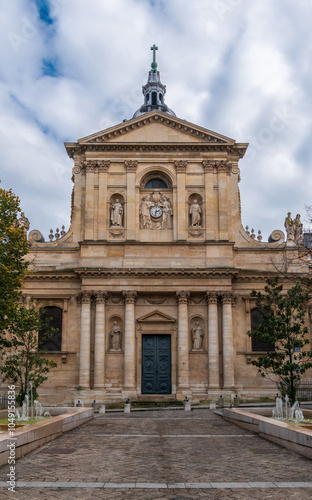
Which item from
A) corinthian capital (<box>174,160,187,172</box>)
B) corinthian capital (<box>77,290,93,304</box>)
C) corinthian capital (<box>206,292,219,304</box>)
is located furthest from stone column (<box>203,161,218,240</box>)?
corinthian capital (<box>77,290,93,304</box>)

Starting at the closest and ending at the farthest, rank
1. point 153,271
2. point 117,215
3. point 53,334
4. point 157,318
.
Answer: point 153,271
point 157,318
point 53,334
point 117,215

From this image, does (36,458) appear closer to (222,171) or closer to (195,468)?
(195,468)

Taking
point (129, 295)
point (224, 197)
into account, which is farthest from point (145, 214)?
point (129, 295)

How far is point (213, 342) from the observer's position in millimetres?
34969

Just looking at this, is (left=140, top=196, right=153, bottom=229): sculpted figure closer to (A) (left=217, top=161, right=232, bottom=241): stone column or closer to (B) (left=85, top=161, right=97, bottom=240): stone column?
(B) (left=85, top=161, right=97, bottom=240): stone column

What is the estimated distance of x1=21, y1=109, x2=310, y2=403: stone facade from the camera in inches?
1379

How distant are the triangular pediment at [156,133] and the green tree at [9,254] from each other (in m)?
14.5

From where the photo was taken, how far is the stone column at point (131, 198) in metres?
36.7

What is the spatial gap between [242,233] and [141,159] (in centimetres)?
875

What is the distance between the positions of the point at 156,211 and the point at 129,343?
30.1 feet

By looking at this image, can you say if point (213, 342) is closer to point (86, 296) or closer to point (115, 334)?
point (115, 334)

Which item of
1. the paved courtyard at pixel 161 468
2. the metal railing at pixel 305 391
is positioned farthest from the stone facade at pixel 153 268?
the paved courtyard at pixel 161 468

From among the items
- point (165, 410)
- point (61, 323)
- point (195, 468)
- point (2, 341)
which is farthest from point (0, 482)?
point (61, 323)

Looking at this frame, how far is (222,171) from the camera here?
37875mm
